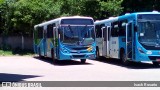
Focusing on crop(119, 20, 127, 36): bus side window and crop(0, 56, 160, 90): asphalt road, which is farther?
crop(119, 20, 127, 36): bus side window

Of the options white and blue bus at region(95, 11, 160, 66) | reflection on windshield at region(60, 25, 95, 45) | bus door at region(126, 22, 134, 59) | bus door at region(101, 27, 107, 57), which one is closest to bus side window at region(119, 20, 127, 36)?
white and blue bus at region(95, 11, 160, 66)

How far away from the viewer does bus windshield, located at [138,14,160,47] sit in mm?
19984

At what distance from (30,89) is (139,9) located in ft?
93.3

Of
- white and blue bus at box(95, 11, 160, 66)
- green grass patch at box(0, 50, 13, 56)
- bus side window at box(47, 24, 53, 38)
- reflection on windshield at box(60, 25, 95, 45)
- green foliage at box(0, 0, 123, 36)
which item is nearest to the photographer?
white and blue bus at box(95, 11, 160, 66)

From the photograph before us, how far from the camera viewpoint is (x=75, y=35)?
22594 millimetres

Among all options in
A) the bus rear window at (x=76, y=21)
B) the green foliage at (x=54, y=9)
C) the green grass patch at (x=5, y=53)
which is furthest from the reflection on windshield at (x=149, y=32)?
the green grass patch at (x=5, y=53)

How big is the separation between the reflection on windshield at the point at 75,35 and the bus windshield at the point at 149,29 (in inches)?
153

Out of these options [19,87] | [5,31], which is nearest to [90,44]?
[19,87]

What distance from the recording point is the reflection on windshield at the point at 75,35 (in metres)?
22.5

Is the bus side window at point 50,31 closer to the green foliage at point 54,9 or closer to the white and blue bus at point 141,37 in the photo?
the white and blue bus at point 141,37

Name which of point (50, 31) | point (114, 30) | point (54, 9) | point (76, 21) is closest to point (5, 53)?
point (54, 9)

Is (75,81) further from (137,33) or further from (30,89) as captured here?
(137,33)

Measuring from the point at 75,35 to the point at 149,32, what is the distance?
4716mm

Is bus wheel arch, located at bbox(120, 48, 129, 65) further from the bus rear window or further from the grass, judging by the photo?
the grass
